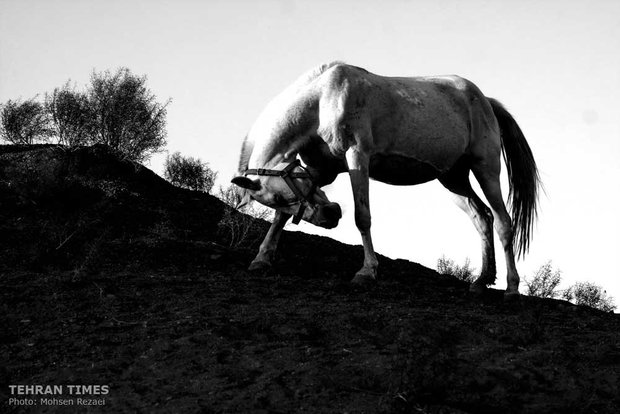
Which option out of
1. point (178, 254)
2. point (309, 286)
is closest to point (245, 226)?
point (178, 254)

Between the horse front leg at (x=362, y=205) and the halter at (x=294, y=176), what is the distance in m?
0.68

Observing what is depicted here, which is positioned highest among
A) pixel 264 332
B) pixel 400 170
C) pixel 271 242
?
pixel 400 170

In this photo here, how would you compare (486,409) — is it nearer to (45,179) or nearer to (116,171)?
(45,179)

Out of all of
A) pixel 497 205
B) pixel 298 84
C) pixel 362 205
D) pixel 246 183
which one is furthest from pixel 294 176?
pixel 497 205

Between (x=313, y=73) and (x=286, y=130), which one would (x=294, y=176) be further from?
(x=313, y=73)

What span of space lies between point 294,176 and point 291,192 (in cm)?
20

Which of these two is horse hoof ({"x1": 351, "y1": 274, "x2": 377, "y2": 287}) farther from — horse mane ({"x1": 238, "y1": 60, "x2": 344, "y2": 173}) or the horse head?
horse mane ({"x1": 238, "y1": 60, "x2": 344, "y2": 173})

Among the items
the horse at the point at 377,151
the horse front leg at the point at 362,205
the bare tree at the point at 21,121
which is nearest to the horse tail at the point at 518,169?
the horse at the point at 377,151

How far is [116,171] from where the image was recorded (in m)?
13.6

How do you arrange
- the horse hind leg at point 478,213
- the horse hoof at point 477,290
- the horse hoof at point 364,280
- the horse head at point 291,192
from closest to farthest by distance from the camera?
the horse head at point 291,192, the horse hoof at point 364,280, the horse hoof at point 477,290, the horse hind leg at point 478,213

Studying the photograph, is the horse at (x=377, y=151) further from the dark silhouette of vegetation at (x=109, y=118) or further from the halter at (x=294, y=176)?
the dark silhouette of vegetation at (x=109, y=118)

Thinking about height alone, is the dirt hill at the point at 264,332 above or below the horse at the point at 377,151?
below

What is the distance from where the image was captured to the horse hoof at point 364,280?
8.80 m

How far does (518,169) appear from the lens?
11.1 m
